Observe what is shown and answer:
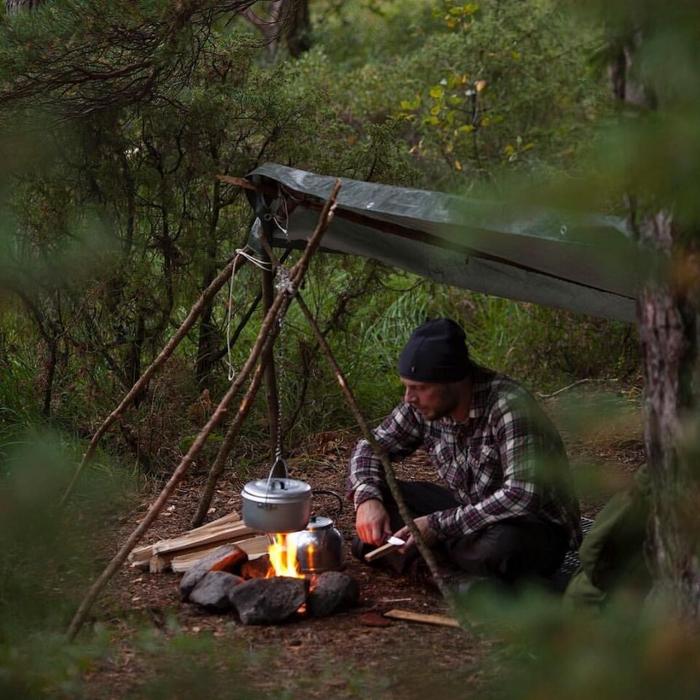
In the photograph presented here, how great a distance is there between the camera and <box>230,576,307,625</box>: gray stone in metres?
4.34

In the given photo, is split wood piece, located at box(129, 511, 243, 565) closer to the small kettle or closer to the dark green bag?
the small kettle

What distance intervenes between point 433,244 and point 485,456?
0.89 metres

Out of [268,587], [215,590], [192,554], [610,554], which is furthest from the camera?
[192,554]

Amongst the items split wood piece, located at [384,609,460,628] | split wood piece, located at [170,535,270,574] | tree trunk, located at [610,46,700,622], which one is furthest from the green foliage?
split wood piece, located at [170,535,270,574]

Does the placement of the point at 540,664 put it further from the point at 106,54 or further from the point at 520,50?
the point at 520,50

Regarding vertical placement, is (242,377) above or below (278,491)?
above

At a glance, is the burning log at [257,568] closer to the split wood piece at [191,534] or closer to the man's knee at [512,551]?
the split wood piece at [191,534]

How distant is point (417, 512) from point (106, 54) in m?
2.66

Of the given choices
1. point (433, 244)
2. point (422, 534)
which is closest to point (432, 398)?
point (422, 534)

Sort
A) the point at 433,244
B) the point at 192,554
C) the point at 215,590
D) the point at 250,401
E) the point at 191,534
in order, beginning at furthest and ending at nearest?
the point at 191,534 < the point at 192,554 < the point at 433,244 < the point at 250,401 < the point at 215,590

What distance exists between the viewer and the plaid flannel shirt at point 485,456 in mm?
4441

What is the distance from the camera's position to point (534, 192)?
1.66 m

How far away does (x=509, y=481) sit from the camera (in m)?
4.46

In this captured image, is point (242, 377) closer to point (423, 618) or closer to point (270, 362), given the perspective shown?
point (270, 362)
